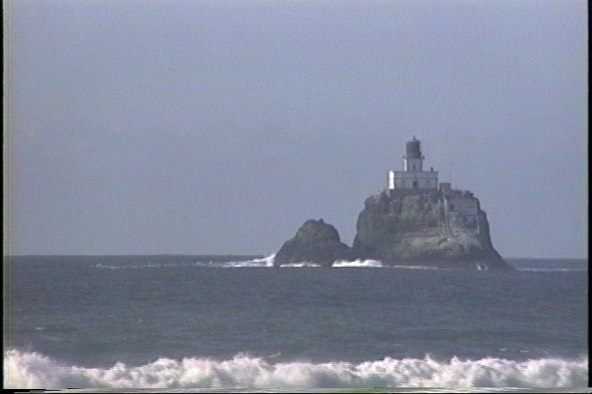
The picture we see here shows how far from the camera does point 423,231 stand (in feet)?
43.8

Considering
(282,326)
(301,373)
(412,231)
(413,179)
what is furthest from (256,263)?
(301,373)

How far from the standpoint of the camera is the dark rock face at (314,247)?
1266cm

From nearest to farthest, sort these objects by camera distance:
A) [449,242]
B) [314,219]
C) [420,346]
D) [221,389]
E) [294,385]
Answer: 1. [221,389]
2. [294,385]
3. [420,346]
4. [314,219]
5. [449,242]

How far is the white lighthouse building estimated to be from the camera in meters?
11.6

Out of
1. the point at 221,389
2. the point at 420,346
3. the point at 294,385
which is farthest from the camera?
the point at 420,346

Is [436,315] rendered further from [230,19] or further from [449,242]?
[230,19]

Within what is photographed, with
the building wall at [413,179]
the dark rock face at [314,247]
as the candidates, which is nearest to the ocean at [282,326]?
the dark rock face at [314,247]

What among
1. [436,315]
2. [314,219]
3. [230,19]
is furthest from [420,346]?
[230,19]

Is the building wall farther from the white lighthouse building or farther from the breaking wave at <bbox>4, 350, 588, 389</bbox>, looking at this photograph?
the breaking wave at <bbox>4, 350, 588, 389</bbox>

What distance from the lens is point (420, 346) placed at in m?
11.7

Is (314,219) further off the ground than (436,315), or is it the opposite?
(314,219)

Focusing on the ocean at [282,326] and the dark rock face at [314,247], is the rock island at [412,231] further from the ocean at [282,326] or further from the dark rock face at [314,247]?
the ocean at [282,326]

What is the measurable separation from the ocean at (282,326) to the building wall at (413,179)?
3.68ft

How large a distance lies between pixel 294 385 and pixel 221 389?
119 centimetres
